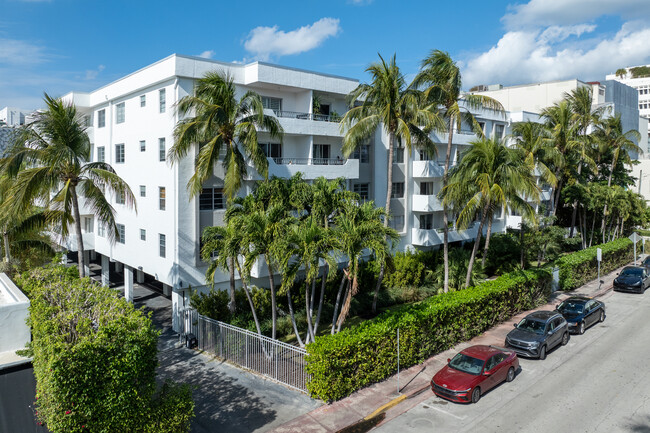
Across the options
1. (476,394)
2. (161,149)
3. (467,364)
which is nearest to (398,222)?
(161,149)

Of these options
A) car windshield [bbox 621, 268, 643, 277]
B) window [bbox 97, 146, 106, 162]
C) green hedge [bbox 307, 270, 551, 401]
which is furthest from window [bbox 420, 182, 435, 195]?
window [bbox 97, 146, 106, 162]

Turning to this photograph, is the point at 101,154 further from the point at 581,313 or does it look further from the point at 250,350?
the point at 581,313

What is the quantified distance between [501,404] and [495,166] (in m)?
12.2

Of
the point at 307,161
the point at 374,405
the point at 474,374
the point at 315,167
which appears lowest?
the point at 374,405

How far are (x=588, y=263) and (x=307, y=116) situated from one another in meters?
23.2

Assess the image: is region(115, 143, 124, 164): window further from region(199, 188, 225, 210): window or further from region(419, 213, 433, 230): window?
region(419, 213, 433, 230): window

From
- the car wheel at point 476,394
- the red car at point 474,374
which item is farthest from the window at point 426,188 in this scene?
the car wheel at point 476,394

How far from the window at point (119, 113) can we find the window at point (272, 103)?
998 centimetres

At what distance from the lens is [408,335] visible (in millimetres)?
18703

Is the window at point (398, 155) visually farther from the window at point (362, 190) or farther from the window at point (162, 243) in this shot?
the window at point (162, 243)

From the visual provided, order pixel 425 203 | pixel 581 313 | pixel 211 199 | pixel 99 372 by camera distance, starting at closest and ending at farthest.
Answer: pixel 99 372 < pixel 581 313 < pixel 211 199 < pixel 425 203

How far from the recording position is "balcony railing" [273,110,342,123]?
27.2 meters

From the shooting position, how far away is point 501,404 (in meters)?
15.9

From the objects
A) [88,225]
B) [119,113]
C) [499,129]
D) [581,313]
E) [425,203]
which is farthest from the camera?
[499,129]
